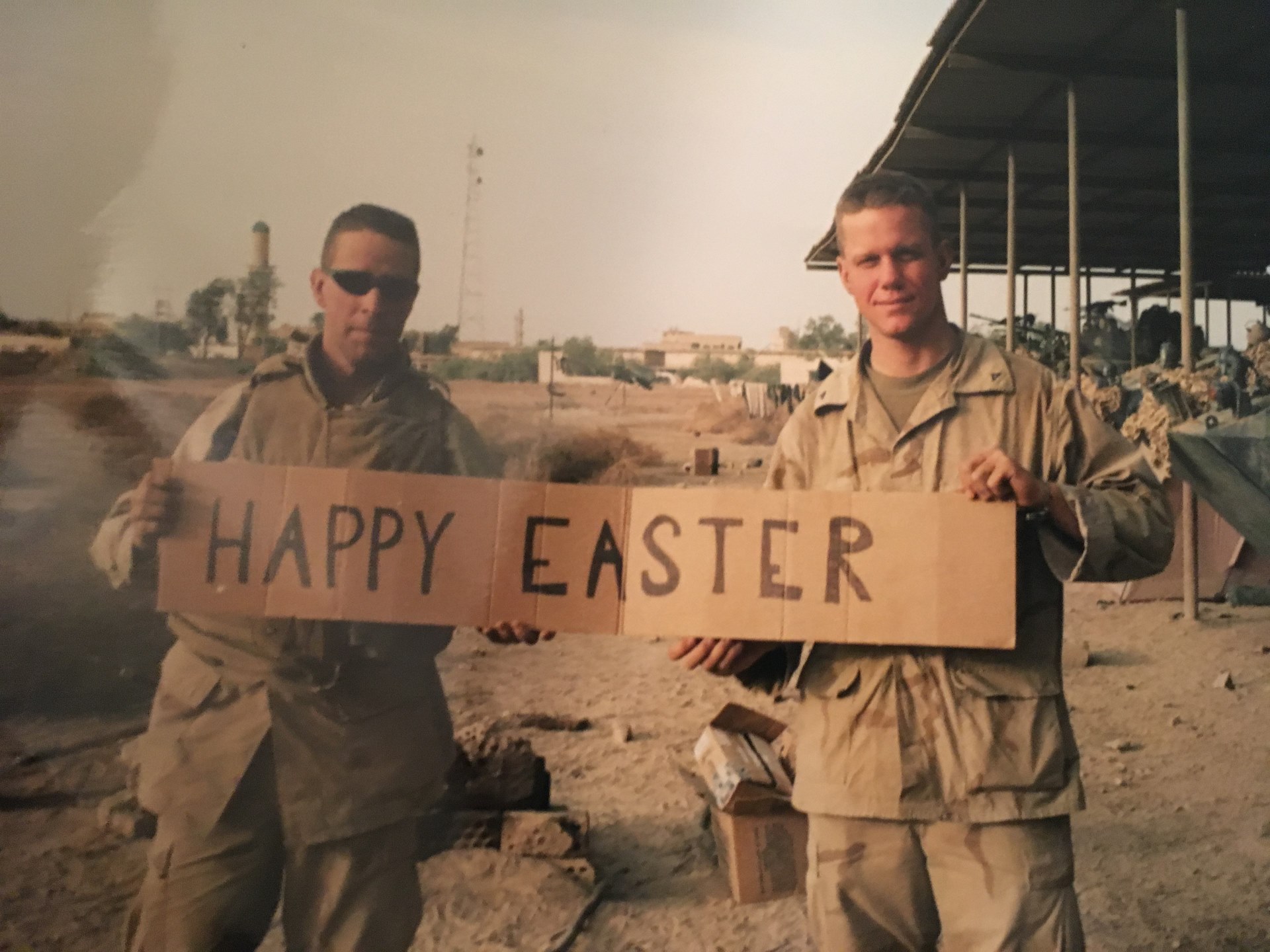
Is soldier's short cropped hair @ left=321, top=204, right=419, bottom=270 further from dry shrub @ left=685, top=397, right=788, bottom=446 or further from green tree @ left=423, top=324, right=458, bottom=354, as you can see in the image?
dry shrub @ left=685, top=397, right=788, bottom=446

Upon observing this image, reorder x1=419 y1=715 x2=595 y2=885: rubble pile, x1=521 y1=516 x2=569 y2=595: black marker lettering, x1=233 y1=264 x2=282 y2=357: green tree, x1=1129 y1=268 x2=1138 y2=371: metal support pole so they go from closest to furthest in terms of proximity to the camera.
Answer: x1=521 y1=516 x2=569 y2=595: black marker lettering < x1=233 y1=264 x2=282 y2=357: green tree < x1=419 y1=715 x2=595 y2=885: rubble pile < x1=1129 y1=268 x2=1138 y2=371: metal support pole

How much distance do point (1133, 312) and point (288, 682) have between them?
1.80 meters

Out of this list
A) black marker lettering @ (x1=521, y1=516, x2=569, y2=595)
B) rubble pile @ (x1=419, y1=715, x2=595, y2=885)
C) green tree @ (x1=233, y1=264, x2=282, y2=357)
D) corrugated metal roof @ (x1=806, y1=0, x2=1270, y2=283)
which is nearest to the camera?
black marker lettering @ (x1=521, y1=516, x2=569, y2=595)

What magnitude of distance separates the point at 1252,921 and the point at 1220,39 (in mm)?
1611

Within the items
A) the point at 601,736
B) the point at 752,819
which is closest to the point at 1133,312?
the point at 752,819

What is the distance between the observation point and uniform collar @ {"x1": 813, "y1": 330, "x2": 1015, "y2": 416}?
1.03 meters

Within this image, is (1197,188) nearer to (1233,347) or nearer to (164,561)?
(1233,347)

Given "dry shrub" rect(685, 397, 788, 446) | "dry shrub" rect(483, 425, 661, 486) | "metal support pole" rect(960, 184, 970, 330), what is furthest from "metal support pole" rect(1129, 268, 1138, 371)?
"dry shrub" rect(483, 425, 661, 486)

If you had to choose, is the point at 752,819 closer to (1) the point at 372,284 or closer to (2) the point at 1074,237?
(1) the point at 372,284

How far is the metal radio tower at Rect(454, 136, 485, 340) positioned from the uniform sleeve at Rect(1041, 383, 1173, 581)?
33.3 inches

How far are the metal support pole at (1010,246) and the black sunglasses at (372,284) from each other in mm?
1044

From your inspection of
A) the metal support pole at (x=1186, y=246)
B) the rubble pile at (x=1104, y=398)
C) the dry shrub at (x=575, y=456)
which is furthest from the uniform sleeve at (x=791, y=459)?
the metal support pole at (x=1186, y=246)

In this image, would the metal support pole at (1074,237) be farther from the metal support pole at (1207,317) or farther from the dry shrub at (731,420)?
the dry shrub at (731,420)

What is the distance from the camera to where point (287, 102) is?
1245 mm
